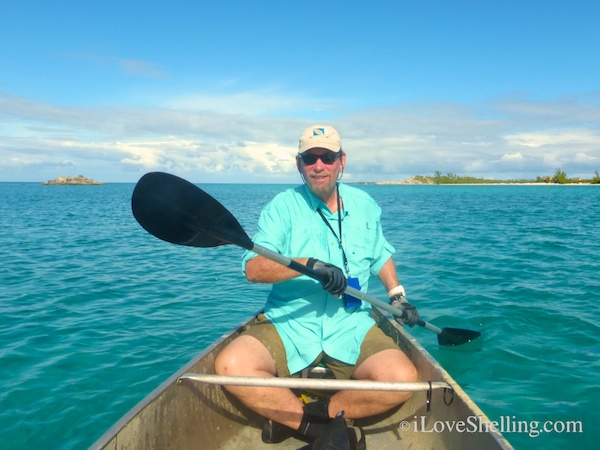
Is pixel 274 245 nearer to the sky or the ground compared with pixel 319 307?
nearer to the sky

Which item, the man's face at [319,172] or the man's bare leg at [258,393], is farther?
the man's face at [319,172]

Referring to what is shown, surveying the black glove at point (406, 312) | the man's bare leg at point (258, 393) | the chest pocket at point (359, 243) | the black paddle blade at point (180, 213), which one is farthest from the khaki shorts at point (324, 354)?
the black paddle blade at point (180, 213)

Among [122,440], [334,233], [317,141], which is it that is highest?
[317,141]

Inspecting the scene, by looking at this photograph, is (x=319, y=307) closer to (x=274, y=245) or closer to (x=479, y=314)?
(x=274, y=245)

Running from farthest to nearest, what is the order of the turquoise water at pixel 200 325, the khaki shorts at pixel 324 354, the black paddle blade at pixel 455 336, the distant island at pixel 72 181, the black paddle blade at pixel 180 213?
the distant island at pixel 72 181 → the black paddle blade at pixel 455 336 → the turquoise water at pixel 200 325 → the khaki shorts at pixel 324 354 → the black paddle blade at pixel 180 213

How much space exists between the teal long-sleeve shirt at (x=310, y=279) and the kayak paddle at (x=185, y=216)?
0.38 metres

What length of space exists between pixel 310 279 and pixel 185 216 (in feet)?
3.96

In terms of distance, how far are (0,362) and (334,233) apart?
5.54 m

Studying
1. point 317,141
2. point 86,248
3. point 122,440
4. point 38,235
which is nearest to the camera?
point 122,440

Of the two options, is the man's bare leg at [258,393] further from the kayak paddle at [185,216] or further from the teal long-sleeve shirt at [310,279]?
→ the kayak paddle at [185,216]

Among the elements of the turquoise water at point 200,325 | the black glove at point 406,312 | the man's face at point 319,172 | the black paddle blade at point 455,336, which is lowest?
the turquoise water at point 200,325

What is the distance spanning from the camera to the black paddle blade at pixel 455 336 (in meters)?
6.47

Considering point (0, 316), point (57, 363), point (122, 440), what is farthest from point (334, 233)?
point (0, 316)

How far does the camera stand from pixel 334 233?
4.23 m
